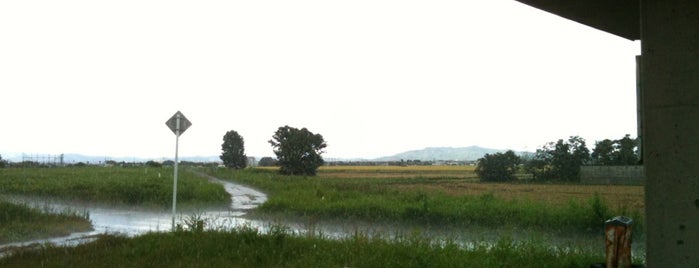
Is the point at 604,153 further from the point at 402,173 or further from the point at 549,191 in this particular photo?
the point at 402,173

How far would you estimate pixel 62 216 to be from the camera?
50.8ft

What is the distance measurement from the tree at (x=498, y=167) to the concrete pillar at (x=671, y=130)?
177ft

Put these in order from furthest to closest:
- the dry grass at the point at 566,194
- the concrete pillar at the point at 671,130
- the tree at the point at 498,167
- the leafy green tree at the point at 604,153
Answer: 1. the tree at the point at 498,167
2. the leafy green tree at the point at 604,153
3. the dry grass at the point at 566,194
4. the concrete pillar at the point at 671,130

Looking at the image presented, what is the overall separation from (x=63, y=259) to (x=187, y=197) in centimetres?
1686

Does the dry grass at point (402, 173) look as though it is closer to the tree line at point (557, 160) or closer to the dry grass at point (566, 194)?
the tree line at point (557, 160)

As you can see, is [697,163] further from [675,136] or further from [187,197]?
[187,197]

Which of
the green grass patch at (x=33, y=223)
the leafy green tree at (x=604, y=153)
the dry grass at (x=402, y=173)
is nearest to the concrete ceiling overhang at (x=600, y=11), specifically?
the green grass patch at (x=33, y=223)

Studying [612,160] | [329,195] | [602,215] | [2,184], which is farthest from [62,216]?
[612,160]

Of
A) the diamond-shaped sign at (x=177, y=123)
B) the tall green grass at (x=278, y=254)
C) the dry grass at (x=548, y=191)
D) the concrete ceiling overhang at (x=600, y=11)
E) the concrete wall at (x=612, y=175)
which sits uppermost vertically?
the concrete ceiling overhang at (x=600, y=11)

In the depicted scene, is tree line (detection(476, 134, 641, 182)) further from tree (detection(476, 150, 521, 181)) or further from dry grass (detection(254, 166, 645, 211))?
dry grass (detection(254, 166, 645, 211))

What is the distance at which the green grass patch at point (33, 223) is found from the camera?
40.6 ft

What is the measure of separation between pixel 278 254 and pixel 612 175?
43.9 m

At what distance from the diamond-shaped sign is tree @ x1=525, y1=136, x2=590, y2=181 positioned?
162 feet

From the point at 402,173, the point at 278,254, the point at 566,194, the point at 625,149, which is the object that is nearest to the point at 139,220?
the point at 278,254
